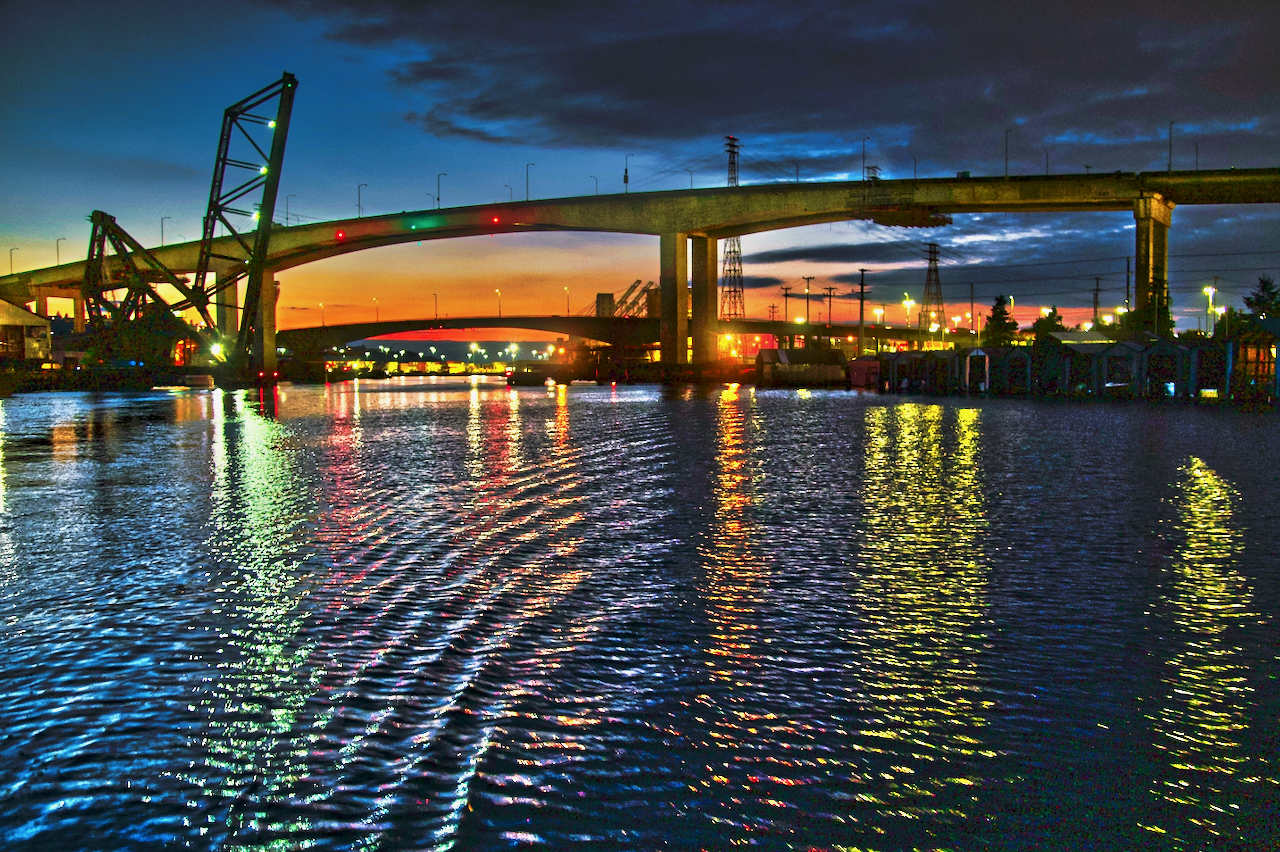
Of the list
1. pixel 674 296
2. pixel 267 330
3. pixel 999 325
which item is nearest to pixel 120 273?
pixel 267 330

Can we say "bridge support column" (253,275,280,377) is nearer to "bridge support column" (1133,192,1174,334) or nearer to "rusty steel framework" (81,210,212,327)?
"rusty steel framework" (81,210,212,327)

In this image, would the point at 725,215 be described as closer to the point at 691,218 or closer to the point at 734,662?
the point at 691,218

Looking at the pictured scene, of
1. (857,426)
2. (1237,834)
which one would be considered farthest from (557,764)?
(857,426)

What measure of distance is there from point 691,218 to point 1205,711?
76.9 meters

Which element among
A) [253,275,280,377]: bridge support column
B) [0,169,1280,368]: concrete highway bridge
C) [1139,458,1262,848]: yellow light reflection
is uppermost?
[0,169,1280,368]: concrete highway bridge

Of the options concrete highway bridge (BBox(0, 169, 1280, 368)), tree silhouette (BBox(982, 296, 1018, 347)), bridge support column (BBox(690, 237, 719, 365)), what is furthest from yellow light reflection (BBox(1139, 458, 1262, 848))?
tree silhouette (BBox(982, 296, 1018, 347))

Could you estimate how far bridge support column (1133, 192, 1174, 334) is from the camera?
67.7 m

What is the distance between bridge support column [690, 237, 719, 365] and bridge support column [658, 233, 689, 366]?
106 centimetres

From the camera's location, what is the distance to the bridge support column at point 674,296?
7981 centimetres

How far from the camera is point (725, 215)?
77.7 m

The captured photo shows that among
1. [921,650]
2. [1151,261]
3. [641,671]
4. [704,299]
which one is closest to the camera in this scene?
[641,671]

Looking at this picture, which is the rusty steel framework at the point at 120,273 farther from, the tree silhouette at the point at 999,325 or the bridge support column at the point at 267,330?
the tree silhouette at the point at 999,325

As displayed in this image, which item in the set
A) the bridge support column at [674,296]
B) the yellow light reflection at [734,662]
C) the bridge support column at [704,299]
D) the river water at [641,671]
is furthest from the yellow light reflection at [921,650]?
the bridge support column at [704,299]

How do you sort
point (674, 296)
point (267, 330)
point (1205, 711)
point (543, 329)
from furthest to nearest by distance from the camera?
1. point (543, 329)
2. point (267, 330)
3. point (674, 296)
4. point (1205, 711)
